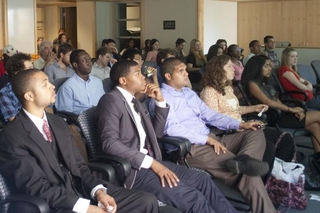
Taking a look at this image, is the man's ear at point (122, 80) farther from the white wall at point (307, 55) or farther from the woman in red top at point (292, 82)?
the white wall at point (307, 55)

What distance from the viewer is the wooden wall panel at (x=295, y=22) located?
43.5 ft

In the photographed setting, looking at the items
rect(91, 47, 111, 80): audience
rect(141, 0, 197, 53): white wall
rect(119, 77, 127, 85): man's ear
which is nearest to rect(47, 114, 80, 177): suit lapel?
rect(119, 77, 127, 85): man's ear

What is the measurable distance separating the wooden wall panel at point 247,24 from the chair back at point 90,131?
11.1 m

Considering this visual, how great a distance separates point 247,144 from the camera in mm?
3889

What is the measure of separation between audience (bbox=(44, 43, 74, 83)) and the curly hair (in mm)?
2185

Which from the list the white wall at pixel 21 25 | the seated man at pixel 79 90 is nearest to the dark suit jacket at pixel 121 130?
the seated man at pixel 79 90

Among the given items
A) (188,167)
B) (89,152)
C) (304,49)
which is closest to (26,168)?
(89,152)

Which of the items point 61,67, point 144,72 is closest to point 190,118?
point 144,72

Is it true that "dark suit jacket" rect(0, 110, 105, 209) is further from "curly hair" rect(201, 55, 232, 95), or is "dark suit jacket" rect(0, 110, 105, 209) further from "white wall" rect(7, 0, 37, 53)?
"white wall" rect(7, 0, 37, 53)

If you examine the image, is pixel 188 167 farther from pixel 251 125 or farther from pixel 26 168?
pixel 26 168

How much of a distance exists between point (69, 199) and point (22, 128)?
42 centimetres

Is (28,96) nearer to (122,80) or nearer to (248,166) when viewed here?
(122,80)

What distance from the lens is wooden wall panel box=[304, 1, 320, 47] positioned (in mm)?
13031

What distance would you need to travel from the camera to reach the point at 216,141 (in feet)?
12.6
